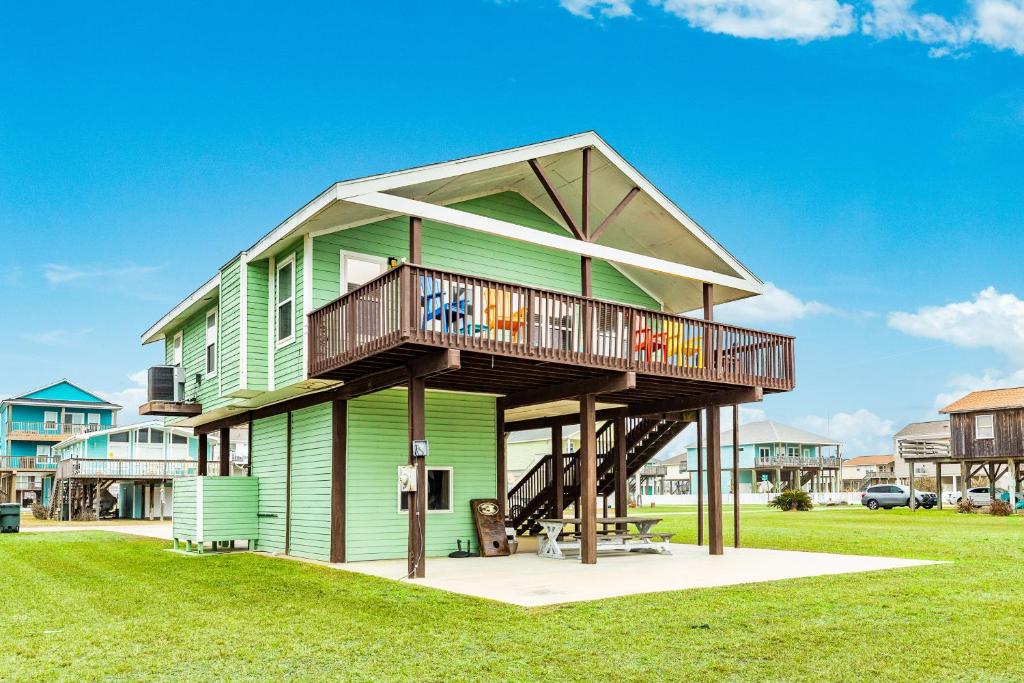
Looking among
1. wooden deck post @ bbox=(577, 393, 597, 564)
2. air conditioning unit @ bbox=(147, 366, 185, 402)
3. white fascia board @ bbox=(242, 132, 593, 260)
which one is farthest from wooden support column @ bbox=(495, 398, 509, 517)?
air conditioning unit @ bbox=(147, 366, 185, 402)

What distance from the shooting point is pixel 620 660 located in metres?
7.61

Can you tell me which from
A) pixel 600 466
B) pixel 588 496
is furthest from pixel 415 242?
pixel 600 466

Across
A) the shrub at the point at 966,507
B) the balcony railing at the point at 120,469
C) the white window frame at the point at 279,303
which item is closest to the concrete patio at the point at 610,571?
the white window frame at the point at 279,303

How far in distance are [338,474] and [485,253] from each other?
507cm

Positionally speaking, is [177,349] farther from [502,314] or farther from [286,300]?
[502,314]

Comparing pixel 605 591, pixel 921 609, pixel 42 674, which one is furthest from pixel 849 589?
pixel 42 674

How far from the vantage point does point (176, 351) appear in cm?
2325

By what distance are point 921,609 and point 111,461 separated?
119ft

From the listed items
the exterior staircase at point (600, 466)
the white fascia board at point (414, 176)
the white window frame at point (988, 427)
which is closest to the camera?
the white fascia board at point (414, 176)

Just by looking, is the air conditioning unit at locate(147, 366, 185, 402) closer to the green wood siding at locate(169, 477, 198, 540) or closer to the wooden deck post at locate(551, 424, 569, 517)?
the green wood siding at locate(169, 477, 198, 540)

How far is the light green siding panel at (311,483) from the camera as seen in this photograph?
16.5 m

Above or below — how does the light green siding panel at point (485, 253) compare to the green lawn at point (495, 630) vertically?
above

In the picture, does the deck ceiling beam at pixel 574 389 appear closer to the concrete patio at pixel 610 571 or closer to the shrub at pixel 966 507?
the concrete patio at pixel 610 571

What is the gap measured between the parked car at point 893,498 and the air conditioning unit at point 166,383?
117ft
